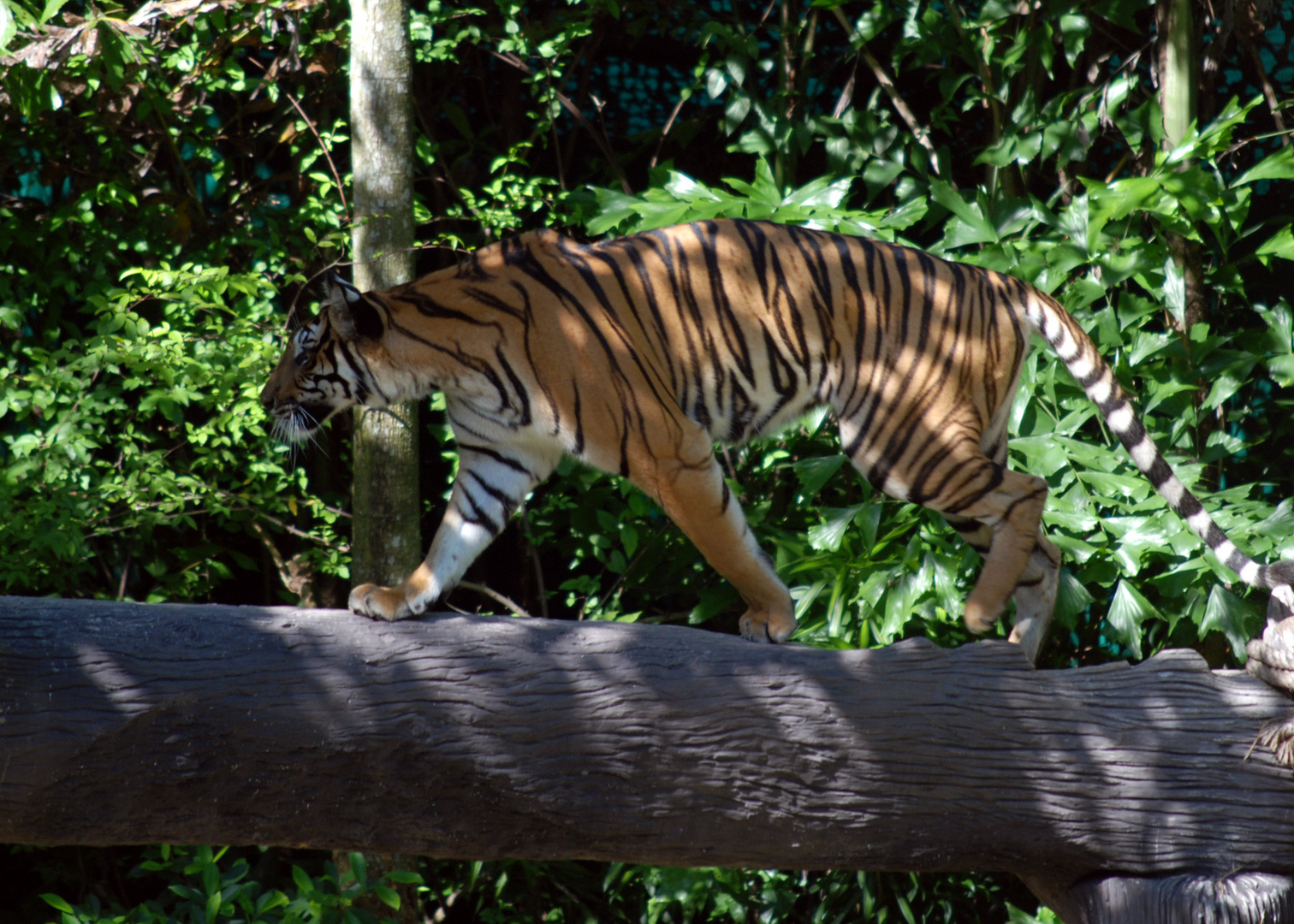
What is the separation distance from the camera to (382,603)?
2.71 meters

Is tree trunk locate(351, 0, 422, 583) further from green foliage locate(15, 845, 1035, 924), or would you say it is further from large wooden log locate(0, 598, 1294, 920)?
large wooden log locate(0, 598, 1294, 920)

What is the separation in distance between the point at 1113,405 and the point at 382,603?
1966 mm

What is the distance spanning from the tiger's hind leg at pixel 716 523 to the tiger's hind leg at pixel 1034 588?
59cm

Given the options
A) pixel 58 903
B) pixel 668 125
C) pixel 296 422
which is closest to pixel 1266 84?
pixel 668 125

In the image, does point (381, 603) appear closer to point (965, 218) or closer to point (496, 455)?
point (496, 455)

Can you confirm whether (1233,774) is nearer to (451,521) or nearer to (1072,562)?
(1072,562)

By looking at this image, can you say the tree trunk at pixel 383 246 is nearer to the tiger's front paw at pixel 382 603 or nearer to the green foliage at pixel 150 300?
the green foliage at pixel 150 300

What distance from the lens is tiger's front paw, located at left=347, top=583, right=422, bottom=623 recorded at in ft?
8.87

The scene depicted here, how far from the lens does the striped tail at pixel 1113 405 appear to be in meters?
2.96

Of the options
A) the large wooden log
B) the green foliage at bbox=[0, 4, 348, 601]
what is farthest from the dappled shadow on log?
the green foliage at bbox=[0, 4, 348, 601]

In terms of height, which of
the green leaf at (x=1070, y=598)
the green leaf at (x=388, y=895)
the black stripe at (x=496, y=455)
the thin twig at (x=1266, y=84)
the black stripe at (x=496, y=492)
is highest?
the thin twig at (x=1266, y=84)

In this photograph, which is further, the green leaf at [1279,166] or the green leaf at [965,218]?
the green leaf at [965,218]

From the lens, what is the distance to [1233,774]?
2424 mm

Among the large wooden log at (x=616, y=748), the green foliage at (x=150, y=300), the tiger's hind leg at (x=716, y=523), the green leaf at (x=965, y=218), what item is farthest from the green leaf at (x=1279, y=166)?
the green foliage at (x=150, y=300)
